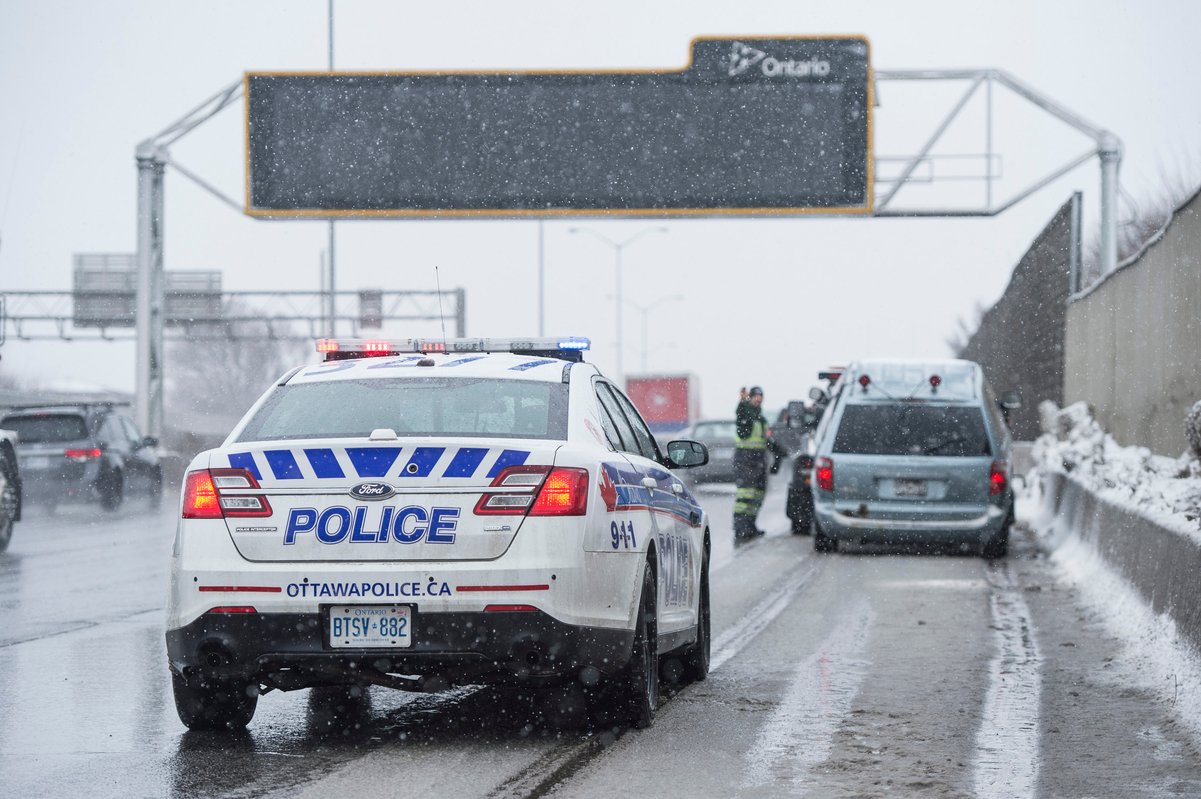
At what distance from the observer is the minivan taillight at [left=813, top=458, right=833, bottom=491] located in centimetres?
1795

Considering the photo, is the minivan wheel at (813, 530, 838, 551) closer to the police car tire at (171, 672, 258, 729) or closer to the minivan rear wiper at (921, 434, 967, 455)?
the minivan rear wiper at (921, 434, 967, 455)

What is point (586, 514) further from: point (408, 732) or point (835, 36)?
point (835, 36)

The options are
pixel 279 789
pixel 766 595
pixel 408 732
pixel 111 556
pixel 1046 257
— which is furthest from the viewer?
pixel 1046 257

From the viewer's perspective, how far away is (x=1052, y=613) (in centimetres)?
1281

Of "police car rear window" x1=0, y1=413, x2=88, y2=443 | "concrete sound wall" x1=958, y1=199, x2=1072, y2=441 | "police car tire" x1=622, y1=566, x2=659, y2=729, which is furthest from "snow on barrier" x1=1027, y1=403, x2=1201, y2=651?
"police car rear window" x1=0, y1=413, x2=88, y2=443

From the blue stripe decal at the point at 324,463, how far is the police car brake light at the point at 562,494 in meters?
0.74

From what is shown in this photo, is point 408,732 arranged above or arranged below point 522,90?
below

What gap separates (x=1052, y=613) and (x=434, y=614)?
23.9 feet

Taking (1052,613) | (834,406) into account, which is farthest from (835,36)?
(1052,613)

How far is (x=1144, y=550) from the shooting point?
39.4 ft

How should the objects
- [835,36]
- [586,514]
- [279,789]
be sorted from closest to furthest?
[279,789], [586,514], [835,36]

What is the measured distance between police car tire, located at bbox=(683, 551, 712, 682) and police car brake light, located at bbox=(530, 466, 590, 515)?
2428mm

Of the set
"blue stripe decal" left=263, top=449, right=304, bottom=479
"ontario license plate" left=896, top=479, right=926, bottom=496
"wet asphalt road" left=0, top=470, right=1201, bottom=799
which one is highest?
"blue stripe decal" left=263, top=449, right=304, bottom=479

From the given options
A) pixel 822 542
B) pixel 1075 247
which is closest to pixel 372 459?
pixel 822 542
